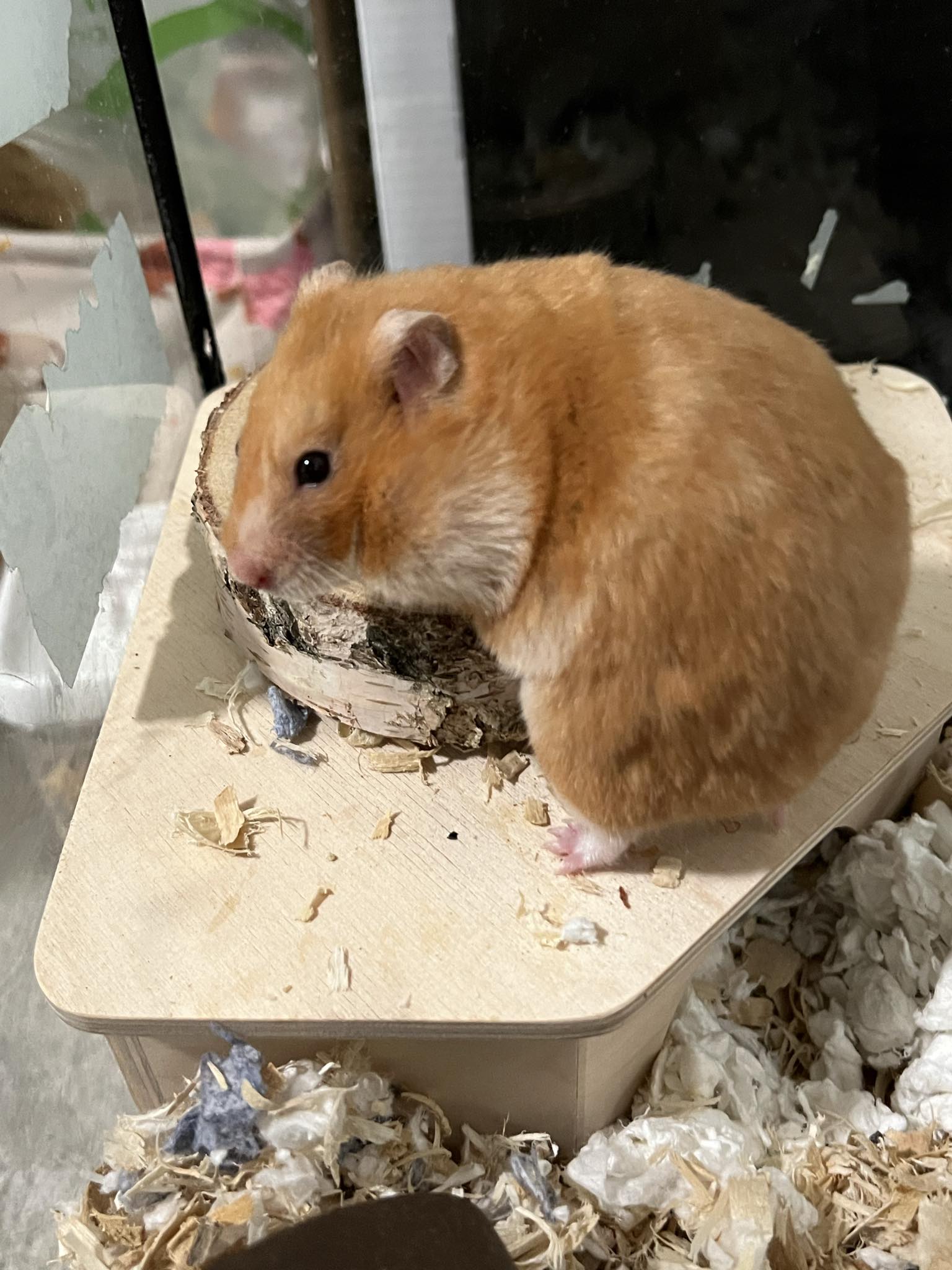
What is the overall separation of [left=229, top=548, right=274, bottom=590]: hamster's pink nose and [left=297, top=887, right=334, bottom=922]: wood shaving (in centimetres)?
37

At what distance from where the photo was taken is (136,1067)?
114cm

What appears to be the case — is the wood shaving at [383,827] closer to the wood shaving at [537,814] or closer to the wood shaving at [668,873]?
the wood shaving at [537,814]

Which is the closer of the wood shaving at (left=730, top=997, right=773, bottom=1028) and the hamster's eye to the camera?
the hamster's eye

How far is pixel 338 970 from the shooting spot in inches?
40.2

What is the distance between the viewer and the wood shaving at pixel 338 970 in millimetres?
1012

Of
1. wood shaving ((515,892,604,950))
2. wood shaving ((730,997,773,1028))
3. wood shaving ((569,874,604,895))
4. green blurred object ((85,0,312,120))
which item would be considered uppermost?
green blurred object ((85,0,312,120))

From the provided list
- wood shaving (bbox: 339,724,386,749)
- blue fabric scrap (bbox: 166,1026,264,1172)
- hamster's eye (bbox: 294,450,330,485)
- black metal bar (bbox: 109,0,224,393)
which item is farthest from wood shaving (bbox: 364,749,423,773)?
black metal bar (bbox: 109,0,224,393)

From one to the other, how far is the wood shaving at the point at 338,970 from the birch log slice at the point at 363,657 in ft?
0.86

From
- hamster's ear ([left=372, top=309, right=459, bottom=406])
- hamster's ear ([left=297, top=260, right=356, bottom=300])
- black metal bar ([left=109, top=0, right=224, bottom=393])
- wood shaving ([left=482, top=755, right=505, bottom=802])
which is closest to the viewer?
hamster's ear ([left=372, top=309, right=459, bottom=406])

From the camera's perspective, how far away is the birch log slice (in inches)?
40.9

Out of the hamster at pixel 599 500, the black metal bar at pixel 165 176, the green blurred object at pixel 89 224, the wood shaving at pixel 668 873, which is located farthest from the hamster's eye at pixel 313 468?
the black metal bar at pixel 165 176

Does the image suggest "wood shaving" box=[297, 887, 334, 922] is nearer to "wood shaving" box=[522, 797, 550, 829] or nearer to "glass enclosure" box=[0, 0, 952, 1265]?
"wood shaving" box=[522, 797, 550, 829]

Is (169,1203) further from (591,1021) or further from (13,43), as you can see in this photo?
(13,43)

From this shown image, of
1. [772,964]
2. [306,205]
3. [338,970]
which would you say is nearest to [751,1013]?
[772,964]
